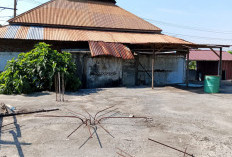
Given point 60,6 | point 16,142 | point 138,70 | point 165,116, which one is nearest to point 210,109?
point 165,116

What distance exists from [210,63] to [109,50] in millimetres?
16055

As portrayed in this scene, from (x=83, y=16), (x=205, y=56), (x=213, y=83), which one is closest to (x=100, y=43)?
(x=83, y=16)

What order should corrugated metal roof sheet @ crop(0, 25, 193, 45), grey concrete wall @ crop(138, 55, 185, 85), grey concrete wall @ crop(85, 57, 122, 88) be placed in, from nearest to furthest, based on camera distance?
grey concrete wall @ crop(85, 57, 122, 88) < corrugated metal roof sheet @ crop(0, 25, 193, 45) < grey concrete wall @ crop(138, 55, 185, 85)

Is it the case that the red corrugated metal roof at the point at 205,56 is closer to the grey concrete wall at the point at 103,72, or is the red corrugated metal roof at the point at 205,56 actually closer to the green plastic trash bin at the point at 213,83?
the green plastic trash bin at the point at 213,83

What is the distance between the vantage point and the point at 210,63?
958 inches

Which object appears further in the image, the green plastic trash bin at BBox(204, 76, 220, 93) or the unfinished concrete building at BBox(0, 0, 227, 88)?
the unfinished concrete building at BBox(0, 0, 227, 88)

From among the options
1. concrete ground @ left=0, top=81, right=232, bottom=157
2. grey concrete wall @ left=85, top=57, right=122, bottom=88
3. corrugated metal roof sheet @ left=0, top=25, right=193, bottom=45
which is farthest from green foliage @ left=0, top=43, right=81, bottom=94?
concrete ground @ left=0, top=81, right=232, bottom=157

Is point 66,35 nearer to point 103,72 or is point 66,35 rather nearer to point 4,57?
point 103,72

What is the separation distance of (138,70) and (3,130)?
1140cm

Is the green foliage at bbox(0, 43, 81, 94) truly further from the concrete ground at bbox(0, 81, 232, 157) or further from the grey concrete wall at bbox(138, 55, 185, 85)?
the grey concrete wall at bbox(138, 55, 185, 85)

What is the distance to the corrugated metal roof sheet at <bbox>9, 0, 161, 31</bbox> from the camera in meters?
16.6

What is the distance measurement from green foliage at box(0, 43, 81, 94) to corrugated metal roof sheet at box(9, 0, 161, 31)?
5.86 meters

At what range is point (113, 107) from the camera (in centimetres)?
788

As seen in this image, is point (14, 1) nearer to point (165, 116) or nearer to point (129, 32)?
point (129, 32)
